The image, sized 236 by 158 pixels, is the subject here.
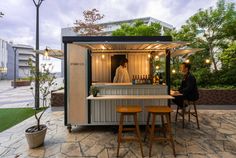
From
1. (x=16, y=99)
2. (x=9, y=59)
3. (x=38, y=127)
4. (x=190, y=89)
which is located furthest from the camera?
(x=9, y=59)

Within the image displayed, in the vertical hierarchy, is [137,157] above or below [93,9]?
below

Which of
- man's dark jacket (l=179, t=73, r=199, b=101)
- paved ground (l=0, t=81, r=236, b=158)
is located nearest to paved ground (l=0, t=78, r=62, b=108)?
paved ground (l=0, t=81, r=236, b=158)

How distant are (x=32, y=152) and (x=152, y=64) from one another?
5.07 meters

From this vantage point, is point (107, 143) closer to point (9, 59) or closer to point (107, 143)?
point (107, 143)

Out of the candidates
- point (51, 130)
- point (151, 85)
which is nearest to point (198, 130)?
point (151, 85)

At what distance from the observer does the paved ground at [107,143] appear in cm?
308

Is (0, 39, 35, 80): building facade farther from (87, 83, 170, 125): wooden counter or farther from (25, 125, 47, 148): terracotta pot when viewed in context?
(25, 125, 47, 148): terracotta pot

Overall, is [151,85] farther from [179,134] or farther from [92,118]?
[92,118]

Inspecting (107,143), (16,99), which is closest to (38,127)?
(107,143)

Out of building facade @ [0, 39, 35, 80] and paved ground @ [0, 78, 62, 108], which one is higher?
building facade @ [0, 39, 35, 80]

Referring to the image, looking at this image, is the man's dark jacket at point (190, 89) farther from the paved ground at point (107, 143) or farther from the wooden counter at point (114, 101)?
the paved ground at point (107, 143)

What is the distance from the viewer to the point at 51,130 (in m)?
4.33

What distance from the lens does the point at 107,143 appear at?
11.7ft

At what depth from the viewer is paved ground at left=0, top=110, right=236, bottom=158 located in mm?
3082
